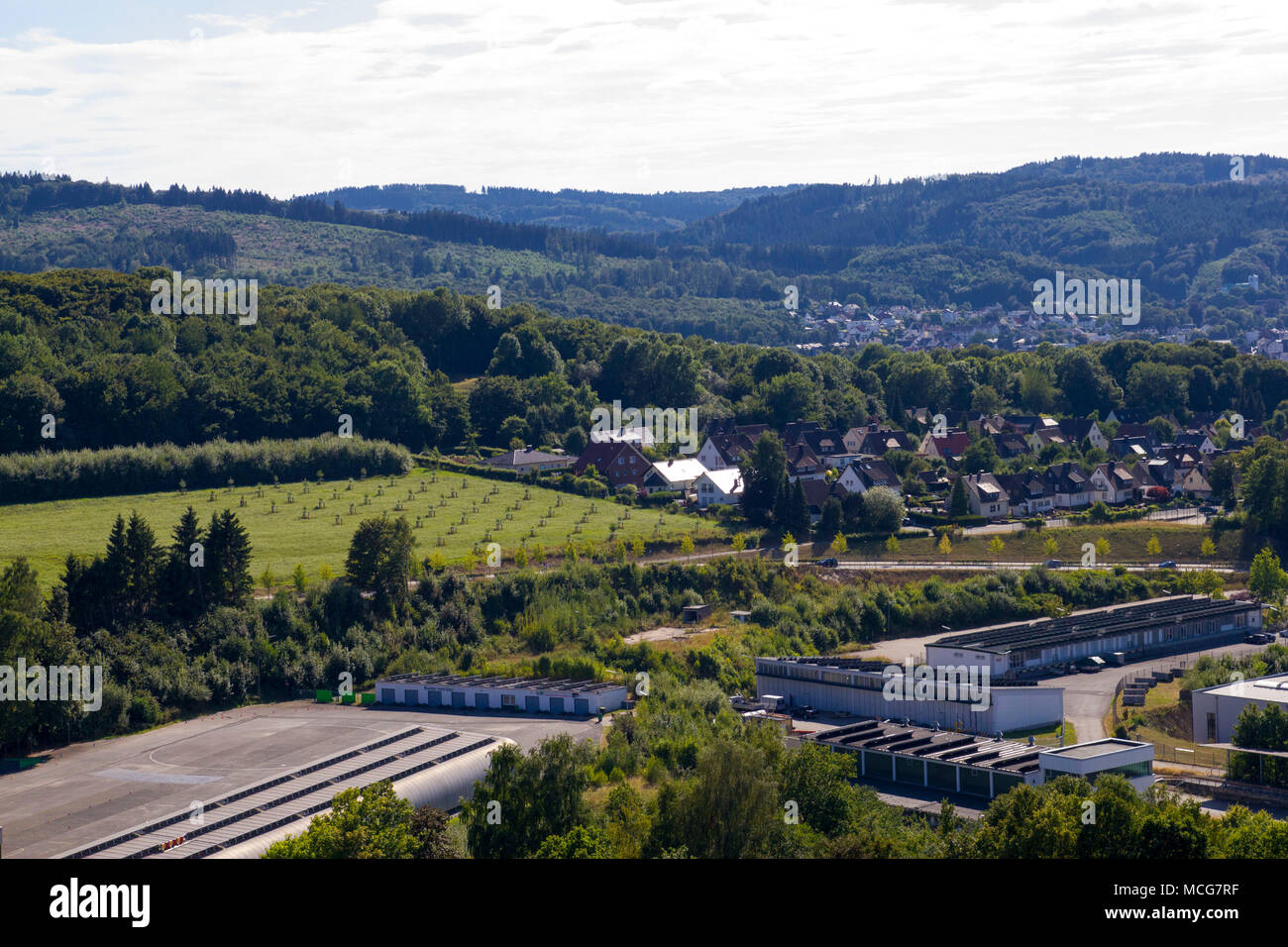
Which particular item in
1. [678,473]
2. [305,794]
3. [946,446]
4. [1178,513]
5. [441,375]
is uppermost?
[441,375]

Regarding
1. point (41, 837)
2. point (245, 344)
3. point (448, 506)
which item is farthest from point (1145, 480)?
point (41, 837)

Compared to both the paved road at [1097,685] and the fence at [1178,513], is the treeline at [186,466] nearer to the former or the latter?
the fence at [1178,513]

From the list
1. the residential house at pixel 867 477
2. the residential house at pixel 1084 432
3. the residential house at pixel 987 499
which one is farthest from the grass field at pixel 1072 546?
the residential house at pixel 1084 432

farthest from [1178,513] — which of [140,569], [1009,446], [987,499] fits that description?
[140,569]

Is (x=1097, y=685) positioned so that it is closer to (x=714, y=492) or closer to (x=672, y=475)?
(x=714, y=492)

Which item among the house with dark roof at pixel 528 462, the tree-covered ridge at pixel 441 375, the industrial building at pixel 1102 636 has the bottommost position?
the industrial building at pixel 1102 636

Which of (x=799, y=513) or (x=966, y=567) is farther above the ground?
(x=799, y=513)

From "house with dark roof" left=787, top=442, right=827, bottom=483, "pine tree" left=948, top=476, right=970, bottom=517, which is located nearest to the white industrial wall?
"pine tree" left=948, top=476, right=970, bottom=517
